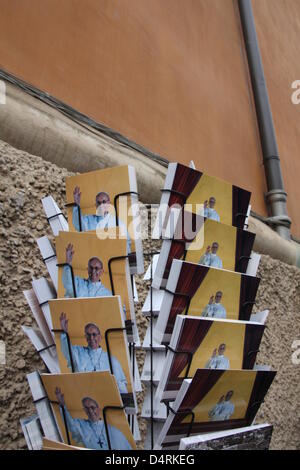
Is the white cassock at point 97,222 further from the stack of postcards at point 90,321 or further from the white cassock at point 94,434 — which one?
the white cassock at point 94,434

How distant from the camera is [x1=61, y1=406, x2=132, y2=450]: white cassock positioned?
2.03 ft

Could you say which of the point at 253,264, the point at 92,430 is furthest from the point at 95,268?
the point at 253,264

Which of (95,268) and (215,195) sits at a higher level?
(215,195)

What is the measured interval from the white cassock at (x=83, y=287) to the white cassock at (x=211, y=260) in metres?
0.18

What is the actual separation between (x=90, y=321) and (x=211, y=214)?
313 mm

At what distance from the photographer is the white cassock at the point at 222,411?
692 millimetres

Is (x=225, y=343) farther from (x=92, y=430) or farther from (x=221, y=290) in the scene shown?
(x=92, y=430)

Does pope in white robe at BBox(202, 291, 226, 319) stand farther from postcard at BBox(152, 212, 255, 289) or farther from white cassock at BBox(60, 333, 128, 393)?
white cassock at BBox(60, 333, 128, 393)

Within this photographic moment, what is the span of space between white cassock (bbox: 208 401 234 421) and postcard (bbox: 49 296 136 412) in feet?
0.45

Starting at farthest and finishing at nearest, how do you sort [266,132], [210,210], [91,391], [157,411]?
1. [266,132]
2. [210,210]
3. [157,411]
4. [91,391]

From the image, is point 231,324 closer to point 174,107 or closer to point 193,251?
point 193,251

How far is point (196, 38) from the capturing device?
1.92 metres

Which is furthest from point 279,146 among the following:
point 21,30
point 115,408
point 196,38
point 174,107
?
point 115,408

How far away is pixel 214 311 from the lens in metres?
0.76
